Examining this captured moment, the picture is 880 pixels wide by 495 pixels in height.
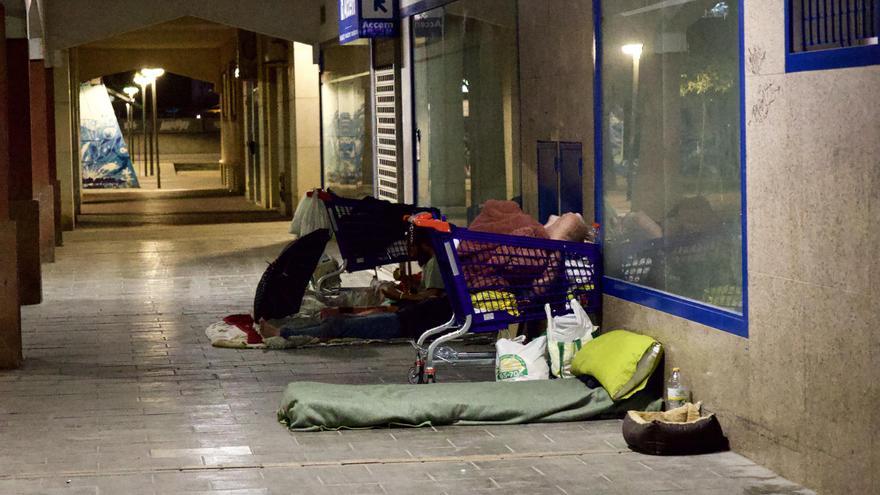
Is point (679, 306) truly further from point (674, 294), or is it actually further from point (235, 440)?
point (235, 440)

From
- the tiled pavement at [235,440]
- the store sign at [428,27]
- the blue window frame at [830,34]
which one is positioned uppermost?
the store sign at [428,27]

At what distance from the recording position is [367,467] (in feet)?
20.0

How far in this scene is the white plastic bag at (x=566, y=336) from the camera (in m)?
7.62

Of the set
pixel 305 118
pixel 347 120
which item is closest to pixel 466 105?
pixel 347 120

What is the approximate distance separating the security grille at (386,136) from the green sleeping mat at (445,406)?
7.14m

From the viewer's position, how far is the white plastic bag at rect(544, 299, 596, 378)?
7.62 metres

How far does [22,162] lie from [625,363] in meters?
8.62

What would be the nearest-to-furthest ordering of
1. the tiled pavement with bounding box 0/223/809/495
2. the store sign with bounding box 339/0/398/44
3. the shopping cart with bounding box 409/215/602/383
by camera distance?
the tiled pavement with bounding box 0/223/809/495 < the shopping cart with bounding box 409/215/602/383 < the store sign with bounding box 339/0/398/44

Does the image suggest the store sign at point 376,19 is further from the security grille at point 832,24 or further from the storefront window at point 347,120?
A: the security grille at point 832,24

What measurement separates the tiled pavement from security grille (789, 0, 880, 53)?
1.81 metres

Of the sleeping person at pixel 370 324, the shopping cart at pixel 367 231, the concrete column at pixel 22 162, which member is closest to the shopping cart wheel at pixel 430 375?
the sleeping person at pixel 370 324

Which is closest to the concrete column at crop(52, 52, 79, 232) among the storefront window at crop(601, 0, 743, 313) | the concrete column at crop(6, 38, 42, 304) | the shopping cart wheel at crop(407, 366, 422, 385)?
the concrete column at crop(6, 38, 42, 304)

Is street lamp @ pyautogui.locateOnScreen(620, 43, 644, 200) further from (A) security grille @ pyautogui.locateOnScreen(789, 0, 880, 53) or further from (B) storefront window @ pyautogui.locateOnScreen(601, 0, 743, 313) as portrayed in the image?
(A) security grille @ pyautogui.locateOnScreen(789, 0, 880, 53)

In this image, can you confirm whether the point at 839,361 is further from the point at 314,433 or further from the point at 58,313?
the point at 58,313
